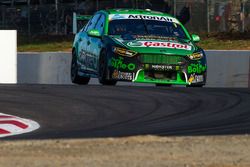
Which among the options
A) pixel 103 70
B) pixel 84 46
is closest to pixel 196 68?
pixel 103 70

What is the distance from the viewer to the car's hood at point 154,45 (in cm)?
1477

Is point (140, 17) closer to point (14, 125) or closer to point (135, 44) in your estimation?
point (135, 44)

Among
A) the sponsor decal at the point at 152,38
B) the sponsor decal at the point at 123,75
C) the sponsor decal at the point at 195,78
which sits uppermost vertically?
the sponsor decal at the point at 152,38

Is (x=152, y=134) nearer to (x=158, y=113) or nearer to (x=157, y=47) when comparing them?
(x=158, y=113)

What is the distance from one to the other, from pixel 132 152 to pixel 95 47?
8.49 m

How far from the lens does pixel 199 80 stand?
Answer: 598 inches

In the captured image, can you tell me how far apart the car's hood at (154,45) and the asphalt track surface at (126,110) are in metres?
1.85

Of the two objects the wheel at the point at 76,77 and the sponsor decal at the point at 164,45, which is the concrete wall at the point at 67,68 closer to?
the wheel at the point at 76,77

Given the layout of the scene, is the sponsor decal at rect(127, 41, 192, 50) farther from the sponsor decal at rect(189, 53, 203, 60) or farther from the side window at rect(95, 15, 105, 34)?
the side window at rect(95, 15, 105, 34)

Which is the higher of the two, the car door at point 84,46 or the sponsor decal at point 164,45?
the sponsor decal at point 164,45

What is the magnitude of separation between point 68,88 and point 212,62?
6928mm

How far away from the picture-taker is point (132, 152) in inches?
291

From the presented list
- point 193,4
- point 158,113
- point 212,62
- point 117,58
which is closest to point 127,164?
point 158,113

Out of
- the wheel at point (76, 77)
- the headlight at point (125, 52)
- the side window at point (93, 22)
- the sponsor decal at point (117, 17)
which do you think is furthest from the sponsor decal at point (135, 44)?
the wheel at point (76, 77)
